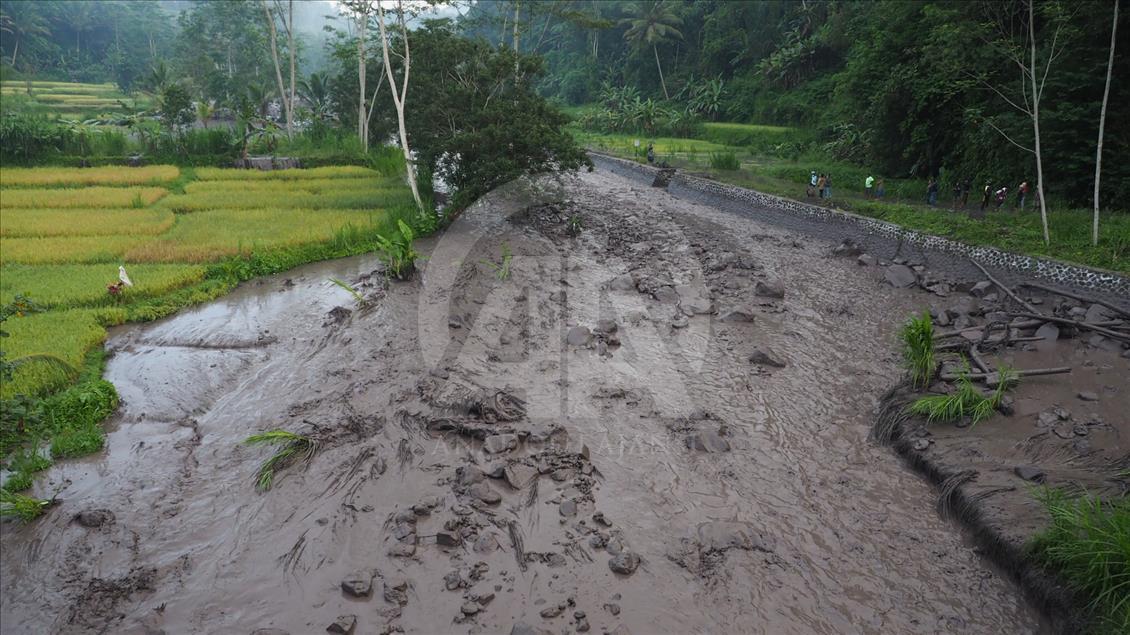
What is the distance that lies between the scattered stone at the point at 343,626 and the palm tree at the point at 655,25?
41958 mm

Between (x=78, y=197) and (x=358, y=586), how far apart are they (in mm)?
20154

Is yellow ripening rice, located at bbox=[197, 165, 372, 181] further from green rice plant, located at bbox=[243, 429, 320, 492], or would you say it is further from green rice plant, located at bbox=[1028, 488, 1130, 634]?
green rice plant, located at bbox=[1028, 488, 1130, 634]

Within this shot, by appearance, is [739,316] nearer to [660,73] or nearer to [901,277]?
[901,277]

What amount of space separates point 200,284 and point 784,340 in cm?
1213

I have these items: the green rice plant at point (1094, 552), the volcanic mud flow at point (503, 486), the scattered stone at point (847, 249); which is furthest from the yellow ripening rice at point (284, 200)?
the green rice plant at point (1094, 552)

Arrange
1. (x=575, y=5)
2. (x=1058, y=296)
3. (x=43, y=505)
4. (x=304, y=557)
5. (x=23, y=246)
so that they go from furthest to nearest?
(x=575, y=5)
(x=23, y=246)
(x=1058, y=296)
(x=43, y=505)
(x=304, y=557)

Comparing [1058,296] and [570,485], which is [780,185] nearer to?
[1058,296]

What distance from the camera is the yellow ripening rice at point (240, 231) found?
1434 cm

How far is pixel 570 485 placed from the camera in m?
6.88

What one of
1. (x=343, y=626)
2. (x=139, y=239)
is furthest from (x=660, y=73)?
(x=343, y=626)

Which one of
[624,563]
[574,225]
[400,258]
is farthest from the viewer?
[574,225]

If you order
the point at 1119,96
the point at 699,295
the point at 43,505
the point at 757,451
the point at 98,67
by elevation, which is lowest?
the point at 43,505

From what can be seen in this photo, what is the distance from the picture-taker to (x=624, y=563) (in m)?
5.70

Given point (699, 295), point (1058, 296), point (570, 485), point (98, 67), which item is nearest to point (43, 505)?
point (570, 485)
